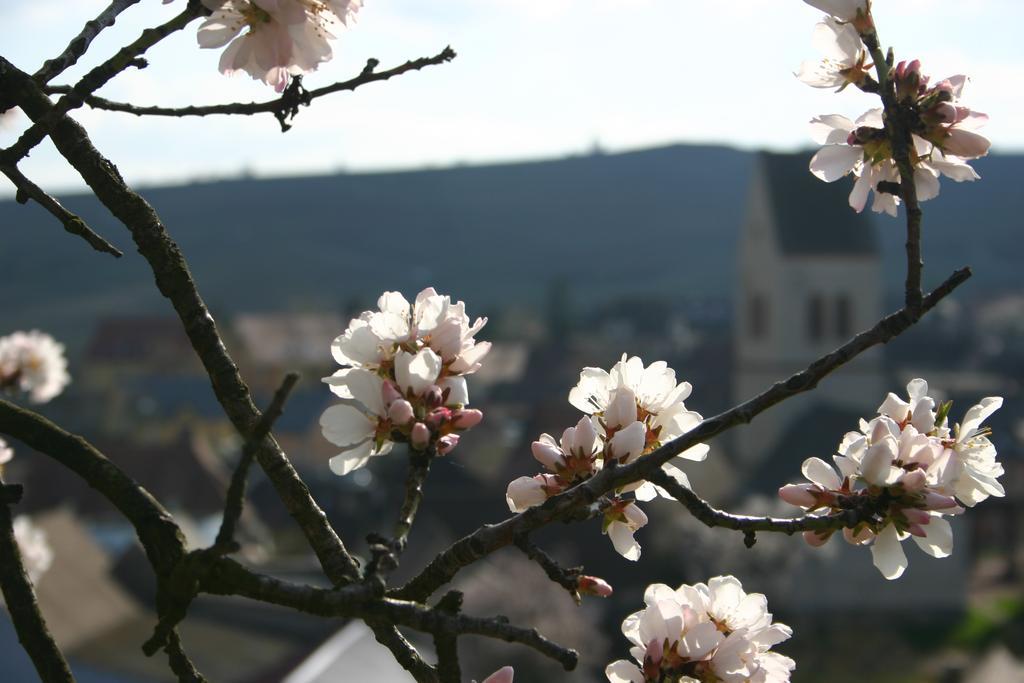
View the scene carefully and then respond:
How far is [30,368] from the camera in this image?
437cm

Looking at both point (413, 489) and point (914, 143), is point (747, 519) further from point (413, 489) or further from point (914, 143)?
point (914, 143)

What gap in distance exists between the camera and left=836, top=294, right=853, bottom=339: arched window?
45.0m

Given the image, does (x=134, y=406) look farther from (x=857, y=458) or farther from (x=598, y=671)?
(x=857, y=458)

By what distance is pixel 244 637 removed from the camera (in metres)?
21.8

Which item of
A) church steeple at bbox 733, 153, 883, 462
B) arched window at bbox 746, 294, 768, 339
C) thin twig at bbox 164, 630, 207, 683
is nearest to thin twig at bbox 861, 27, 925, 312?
thin twig at bbox 164, 630, 207, 683

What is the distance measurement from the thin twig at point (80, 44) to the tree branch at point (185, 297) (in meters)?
0.05

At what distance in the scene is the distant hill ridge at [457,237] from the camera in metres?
107

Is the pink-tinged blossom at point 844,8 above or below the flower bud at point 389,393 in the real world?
above

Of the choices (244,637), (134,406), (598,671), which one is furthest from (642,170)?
(244,637)

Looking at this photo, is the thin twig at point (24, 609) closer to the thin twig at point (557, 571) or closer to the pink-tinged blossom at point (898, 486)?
the thin twig at point (557, 571)

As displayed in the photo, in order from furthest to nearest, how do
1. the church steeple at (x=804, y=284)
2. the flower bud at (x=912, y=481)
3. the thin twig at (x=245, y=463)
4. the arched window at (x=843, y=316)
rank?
1. the arched window at (x=843, y=316)
2. the church steeple at (x=804, y=284)
3. the flower bud at (x=912, y=481)
4. the thin twig at (x=245, y=463)

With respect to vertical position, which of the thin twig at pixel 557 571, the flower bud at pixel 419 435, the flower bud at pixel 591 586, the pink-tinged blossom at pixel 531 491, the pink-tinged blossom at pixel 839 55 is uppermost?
the pink-tinged blossom at pixel 839 55

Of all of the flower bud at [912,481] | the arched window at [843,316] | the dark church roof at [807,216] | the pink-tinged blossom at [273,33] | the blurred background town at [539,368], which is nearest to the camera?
the flower bud at [912,481]

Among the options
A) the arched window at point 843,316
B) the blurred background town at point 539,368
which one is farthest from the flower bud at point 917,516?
the arched window at point 843,316
